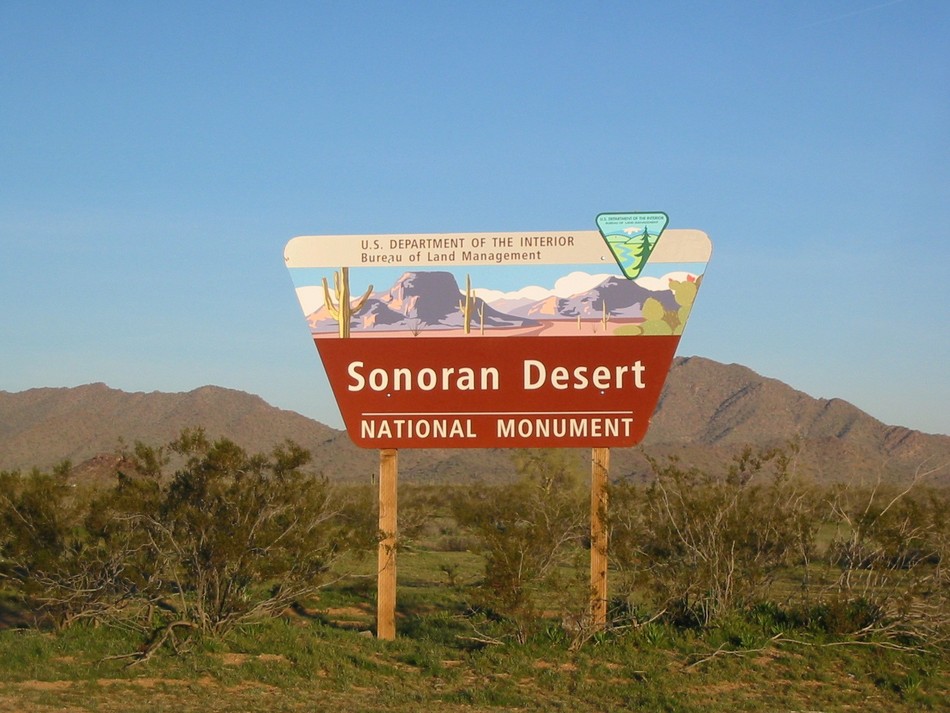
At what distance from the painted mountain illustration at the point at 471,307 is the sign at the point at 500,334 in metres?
0.01

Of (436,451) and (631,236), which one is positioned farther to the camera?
(436,451)

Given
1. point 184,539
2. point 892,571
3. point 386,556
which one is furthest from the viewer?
point 386,556

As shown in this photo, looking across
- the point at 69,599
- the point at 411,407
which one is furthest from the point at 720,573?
the point at 69,599

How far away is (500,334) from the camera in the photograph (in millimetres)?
10688

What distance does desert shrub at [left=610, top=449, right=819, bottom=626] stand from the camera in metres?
10.1

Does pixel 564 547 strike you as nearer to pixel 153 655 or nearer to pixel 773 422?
pixel 153 655

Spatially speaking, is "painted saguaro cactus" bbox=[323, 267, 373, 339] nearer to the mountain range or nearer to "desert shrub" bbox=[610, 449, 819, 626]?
"desert shrub" bbox=[610, 449, 819, 626]

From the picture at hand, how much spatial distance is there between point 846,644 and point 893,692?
951mm

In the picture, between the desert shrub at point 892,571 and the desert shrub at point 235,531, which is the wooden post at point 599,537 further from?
the desert shrub at point 235,531

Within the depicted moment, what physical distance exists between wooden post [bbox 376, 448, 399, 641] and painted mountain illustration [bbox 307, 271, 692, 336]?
4.80 ft

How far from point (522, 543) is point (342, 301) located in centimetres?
314

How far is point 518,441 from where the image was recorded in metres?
10.5

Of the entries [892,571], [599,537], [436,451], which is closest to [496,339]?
[599,537]

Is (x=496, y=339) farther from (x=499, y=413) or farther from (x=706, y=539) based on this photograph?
(x=706, y=539)
